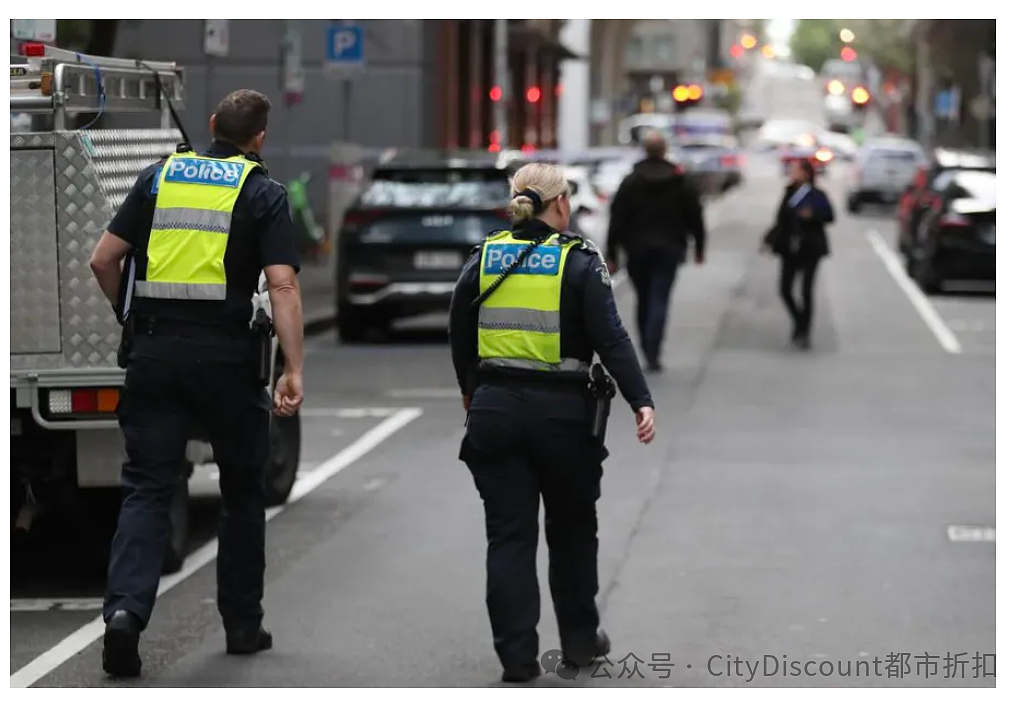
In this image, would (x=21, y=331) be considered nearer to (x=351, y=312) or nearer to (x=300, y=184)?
(x=351, y=312)

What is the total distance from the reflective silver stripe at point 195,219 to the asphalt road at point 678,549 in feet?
4.50

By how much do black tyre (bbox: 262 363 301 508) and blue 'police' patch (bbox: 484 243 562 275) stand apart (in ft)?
12.2

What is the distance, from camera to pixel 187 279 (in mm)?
7074

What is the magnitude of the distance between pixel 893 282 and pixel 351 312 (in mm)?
10865

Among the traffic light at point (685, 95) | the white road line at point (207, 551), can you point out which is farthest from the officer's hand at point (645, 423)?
the traffic light at point (685, 95)

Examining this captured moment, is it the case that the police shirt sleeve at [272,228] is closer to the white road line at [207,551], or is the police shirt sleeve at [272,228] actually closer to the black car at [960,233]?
the white road line at [207,551]

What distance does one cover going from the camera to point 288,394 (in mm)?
7090

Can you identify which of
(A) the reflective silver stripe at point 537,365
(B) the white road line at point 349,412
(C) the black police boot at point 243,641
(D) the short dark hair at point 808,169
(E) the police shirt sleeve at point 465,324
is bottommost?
(B) the white road line at point 349,412

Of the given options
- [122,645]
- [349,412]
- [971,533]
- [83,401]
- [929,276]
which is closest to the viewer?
[122,645]

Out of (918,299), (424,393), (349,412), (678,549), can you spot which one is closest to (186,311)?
(678,549)

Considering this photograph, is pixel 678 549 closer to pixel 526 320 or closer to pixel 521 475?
pixel 521 475

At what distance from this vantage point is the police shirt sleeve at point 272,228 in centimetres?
710

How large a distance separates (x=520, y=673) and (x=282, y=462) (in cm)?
407
